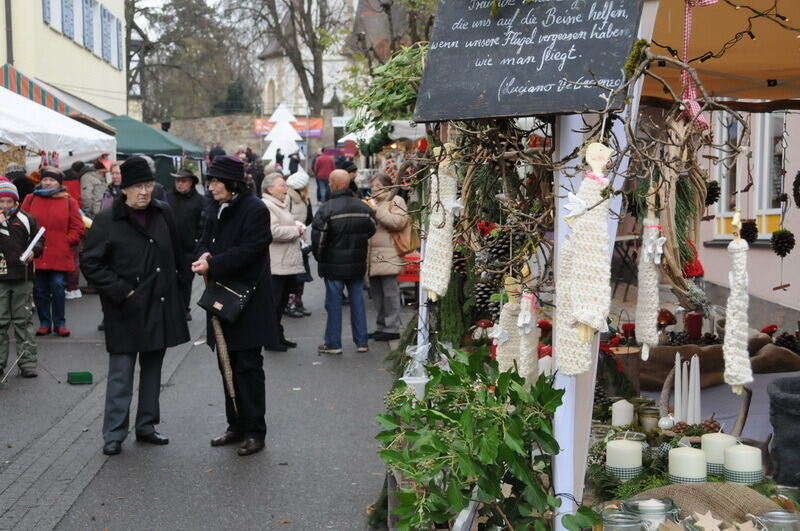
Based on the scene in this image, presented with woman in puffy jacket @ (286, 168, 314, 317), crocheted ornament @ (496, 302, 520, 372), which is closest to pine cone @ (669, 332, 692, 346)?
crocheted ornament @ (496, 302, 520, 372)

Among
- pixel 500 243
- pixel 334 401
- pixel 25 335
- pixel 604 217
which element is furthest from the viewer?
pixel 25 335

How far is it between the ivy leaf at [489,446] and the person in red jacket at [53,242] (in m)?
9.58

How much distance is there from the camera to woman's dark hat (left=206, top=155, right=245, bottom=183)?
7387mm

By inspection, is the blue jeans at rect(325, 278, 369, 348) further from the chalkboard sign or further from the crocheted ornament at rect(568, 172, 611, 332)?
the crocheted ornament at rect(568, 172, 611, 332)

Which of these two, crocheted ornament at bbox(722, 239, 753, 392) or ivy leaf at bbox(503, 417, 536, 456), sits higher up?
crocheted ornament at bbox(722, 239, 753, 392)

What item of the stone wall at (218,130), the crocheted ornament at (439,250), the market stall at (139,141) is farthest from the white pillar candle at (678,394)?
the stone wall at (218,130)

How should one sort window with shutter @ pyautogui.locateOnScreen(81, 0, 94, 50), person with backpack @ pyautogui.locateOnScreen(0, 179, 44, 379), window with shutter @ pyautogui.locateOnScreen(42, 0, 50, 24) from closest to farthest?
person with backpack @ pyautogui.locateOnScreen(0, 179, 44, 379)
window with shutter @ pyautogui.locateOnScreen(42, 0, 50, 24)
window with shutter @ pyautogui.locateOnScreen(81, 0, 94, 50)

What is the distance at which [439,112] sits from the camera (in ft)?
13.1

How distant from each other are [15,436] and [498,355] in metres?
4.99

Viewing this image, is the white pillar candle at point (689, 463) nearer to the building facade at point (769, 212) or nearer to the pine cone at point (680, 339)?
the pine cone at point (680, 339)

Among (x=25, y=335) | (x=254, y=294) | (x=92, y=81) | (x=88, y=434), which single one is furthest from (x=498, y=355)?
(x=92, y=81)

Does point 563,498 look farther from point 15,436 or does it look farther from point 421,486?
point 15,436

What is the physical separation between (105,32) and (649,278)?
1342 inches

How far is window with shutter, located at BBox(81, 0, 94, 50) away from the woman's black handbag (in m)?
26.1
